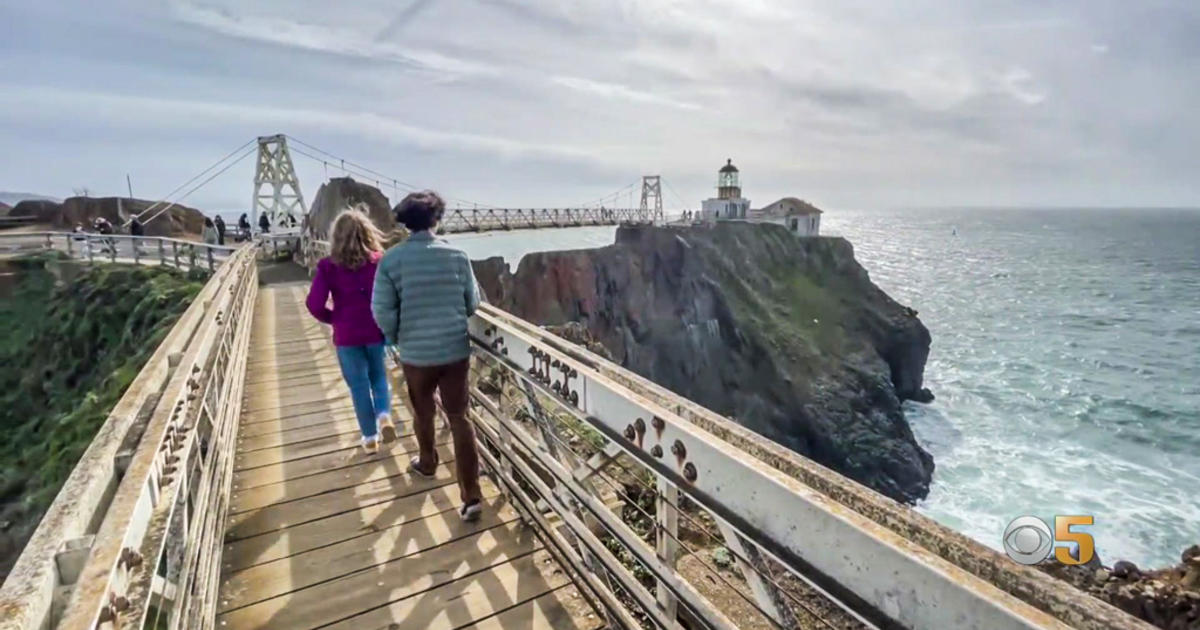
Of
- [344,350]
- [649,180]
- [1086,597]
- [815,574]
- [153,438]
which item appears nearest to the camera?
[1086,597]

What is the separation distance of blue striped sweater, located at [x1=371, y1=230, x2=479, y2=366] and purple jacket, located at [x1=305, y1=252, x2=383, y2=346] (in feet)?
2.56

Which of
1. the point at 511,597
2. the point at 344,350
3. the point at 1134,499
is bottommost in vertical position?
the point at 1134,499

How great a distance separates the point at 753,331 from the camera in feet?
99.2

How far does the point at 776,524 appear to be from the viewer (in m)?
1.30

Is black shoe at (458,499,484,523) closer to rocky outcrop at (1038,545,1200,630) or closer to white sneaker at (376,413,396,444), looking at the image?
white sneaker at (376,413,396,444)

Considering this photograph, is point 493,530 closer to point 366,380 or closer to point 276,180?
point 366,380

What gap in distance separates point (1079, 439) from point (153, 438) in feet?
118

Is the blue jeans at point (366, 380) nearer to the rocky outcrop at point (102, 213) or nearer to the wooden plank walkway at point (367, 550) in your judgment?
the wooden plank walkway at point (367, 550)

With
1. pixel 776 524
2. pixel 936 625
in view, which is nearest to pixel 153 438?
pixel 776 524

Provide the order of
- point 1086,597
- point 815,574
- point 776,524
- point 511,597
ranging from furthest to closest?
point 511,597
point 776,524
point 815,574
point 1086,597

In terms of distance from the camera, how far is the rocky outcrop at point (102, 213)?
25516 millimetres

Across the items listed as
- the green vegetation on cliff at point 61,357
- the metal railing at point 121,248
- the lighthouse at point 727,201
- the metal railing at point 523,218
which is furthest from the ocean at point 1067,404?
the green vegetation on cliff at point 61,357

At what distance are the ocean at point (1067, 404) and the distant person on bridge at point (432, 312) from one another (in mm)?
21336

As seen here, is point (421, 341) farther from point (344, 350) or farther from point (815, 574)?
point (815, 574)
